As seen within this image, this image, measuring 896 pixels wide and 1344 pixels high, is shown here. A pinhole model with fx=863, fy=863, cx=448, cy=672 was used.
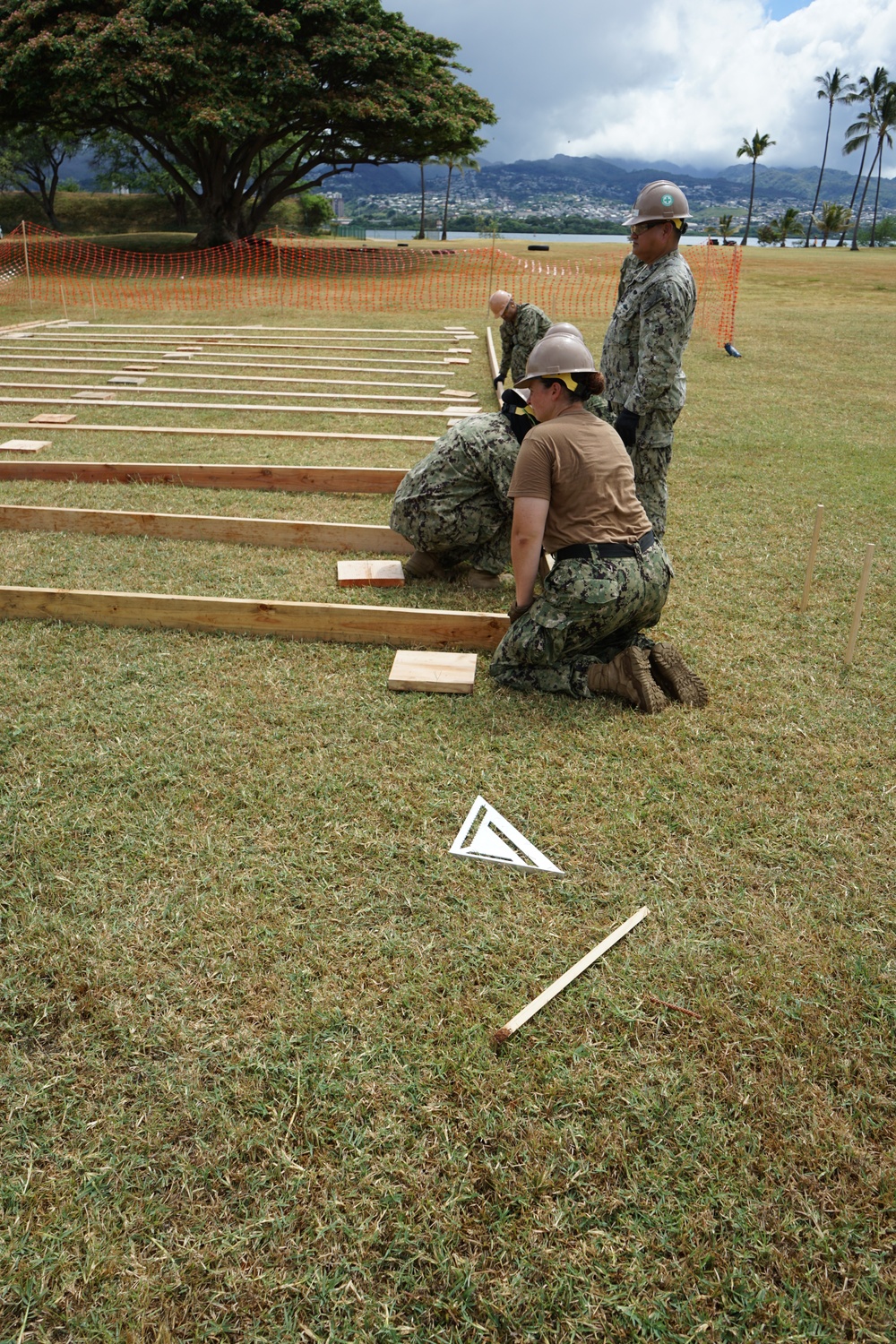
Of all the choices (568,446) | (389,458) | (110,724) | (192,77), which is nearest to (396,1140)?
(110,724)

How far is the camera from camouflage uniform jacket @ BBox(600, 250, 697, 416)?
5.14m

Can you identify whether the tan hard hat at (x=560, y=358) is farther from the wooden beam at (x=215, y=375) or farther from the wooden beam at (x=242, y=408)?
the wooden beam at (x=215, y=375)

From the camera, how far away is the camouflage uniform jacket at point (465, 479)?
201 inches

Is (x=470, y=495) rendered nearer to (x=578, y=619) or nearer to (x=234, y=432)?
(x=578, y=619)

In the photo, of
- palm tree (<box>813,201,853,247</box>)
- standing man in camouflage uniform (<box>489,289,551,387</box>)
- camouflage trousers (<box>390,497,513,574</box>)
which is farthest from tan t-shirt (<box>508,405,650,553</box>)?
palm tree (<box>813,201,853,247</box>)

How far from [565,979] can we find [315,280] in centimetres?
2679

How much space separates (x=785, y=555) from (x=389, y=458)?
3898 millimetres

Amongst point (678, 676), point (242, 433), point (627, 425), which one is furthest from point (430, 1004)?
point (242, 433)

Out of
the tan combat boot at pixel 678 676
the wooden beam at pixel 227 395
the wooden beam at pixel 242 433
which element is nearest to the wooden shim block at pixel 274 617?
the tan combat boot at pixel 678 676

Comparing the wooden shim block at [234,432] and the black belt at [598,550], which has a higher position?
the black belt at [598,550]

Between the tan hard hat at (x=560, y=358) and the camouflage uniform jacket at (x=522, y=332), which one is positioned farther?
the camouflage uniform jacket at (x=522, y=332)

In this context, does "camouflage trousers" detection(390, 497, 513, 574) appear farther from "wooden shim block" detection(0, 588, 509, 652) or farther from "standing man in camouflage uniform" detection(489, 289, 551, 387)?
"standing man in camouflage uniform" detection(489, 289, 551, 387)

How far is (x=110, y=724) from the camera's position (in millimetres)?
4078

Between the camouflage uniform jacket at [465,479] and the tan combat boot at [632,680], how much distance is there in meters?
1.35
